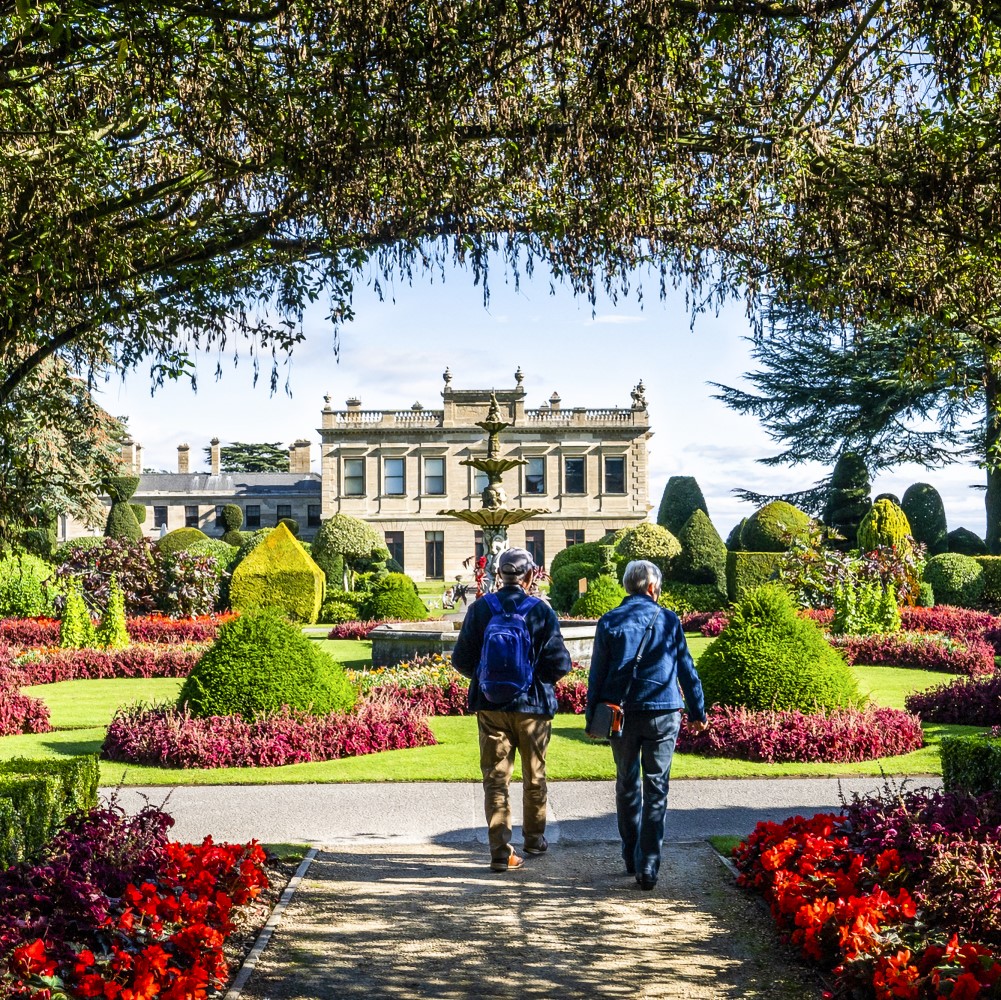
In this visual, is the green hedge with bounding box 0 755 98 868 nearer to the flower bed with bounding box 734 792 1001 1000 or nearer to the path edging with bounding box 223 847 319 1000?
the path edging with bounding box 223 847 319 1000

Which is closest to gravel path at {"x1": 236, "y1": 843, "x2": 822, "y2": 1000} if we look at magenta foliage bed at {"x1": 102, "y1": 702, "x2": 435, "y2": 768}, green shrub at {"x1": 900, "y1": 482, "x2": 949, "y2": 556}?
magenta foliage bed at {"x1": 102, "y1": 702, "x2": 435, "y2": 768}

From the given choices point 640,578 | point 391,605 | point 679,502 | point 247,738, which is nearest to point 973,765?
point 640,578

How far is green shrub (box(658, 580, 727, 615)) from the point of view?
28564 mm

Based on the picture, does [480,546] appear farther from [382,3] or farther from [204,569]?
[382,3]

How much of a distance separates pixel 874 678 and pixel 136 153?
12580 millimetres

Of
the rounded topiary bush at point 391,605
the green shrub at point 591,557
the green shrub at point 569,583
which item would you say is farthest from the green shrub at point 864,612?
the rounded topiary bush at point 391,605

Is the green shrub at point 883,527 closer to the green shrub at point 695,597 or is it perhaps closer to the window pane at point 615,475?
the green shrub at point 695,597

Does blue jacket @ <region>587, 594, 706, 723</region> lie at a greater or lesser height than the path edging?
greater

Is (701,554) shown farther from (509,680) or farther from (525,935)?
(525,935)

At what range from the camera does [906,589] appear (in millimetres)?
22609

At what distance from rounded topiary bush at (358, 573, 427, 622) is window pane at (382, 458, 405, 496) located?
23.6 meters

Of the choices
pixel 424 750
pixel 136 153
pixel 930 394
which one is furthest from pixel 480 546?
pixel 136 153

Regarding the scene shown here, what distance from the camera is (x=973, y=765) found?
6109mm

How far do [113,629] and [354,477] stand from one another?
32.4 m
